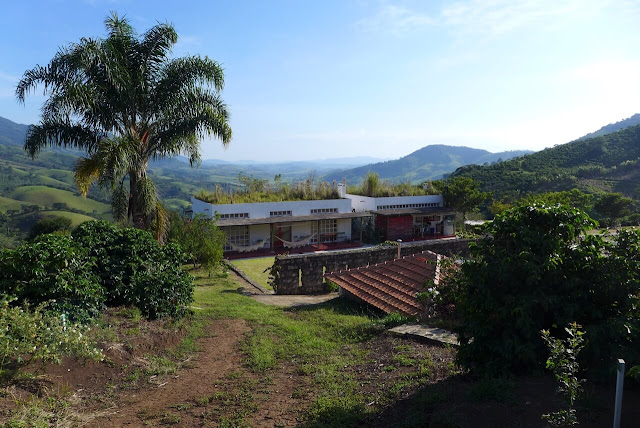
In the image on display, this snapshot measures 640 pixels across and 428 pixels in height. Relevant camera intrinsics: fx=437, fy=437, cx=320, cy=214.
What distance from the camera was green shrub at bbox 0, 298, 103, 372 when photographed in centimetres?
417

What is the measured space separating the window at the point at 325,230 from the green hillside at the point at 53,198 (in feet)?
157

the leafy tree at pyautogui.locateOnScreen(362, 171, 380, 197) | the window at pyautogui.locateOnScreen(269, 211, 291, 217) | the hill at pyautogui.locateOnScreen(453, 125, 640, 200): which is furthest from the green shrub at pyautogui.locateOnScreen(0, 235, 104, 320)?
the hill at pyautogui.locateOnScreen(453, 125, 640, 200)

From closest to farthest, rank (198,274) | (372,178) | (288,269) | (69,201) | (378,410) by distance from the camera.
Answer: (378,410) → (288,269) → (198,274) → (372,178) → (69,201)

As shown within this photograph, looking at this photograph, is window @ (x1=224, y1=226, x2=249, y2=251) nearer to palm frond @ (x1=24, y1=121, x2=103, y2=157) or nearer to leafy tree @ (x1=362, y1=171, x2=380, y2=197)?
leafy tree @ (x1=362, y1=171, x2=380, y2=197)

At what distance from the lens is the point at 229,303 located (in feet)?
30.0

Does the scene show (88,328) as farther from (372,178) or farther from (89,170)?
(372,178)

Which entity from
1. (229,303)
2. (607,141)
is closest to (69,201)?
(229,303)

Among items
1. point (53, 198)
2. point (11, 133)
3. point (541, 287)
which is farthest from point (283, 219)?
point (11, 133)

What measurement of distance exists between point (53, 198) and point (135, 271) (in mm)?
67901

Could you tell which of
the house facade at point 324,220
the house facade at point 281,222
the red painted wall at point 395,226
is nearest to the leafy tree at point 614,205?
the house facade at point 324,220

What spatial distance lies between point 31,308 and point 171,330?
1.81 meters

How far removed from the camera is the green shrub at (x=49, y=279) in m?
5.44

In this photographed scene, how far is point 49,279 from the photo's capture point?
5.50m

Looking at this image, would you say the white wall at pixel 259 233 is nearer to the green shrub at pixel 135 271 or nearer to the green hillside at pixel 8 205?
the green shrub at pixel 135 271
